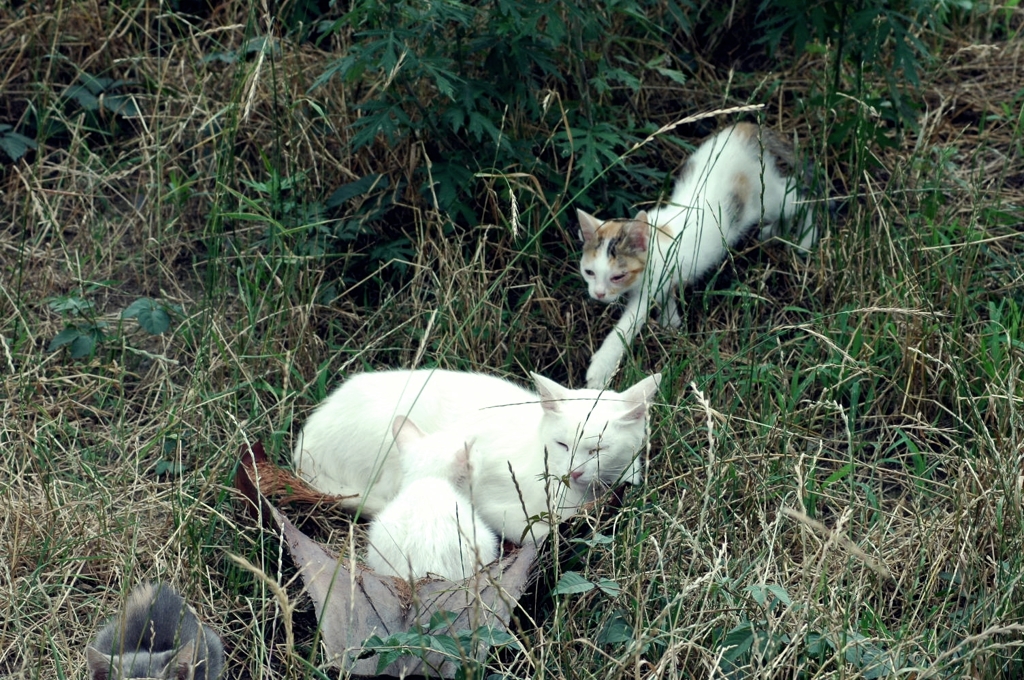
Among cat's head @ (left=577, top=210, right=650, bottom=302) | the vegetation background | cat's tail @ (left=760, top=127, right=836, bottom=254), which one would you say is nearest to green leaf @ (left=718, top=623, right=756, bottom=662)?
the vegetation background

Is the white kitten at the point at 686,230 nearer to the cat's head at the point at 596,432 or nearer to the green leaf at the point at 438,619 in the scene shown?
the cat's head at the point at 596,432

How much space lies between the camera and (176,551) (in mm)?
3088

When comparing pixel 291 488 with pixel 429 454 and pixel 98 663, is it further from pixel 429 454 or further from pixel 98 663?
pixel 98 663

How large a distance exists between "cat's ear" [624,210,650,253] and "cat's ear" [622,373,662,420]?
920mm

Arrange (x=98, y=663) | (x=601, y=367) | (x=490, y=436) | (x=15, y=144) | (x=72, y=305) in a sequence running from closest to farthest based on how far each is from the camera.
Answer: (x=98, y=663)
(x=490, y=436)
(x=601, y=367)
(x=72, y=305)
(x=15, y=144)

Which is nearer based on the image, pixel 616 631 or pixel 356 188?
pixel 616 631

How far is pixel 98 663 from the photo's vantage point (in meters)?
2.47

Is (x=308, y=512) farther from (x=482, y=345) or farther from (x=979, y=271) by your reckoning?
(x=979, y=271)

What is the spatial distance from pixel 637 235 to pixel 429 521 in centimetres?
158

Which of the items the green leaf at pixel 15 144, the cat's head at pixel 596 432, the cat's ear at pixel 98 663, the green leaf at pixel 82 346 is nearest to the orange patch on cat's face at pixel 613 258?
the cat's head at pixel 596 432

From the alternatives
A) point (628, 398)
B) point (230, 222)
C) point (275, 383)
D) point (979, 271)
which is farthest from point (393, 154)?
point (979, 271)

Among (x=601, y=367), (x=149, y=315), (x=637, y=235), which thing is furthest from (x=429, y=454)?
(x=149, y=315)

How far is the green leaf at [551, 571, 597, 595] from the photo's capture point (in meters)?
2.58

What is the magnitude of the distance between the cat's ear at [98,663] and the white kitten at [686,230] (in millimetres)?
1984
